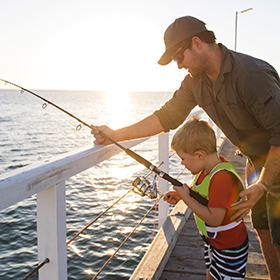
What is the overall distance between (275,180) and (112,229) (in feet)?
19.1

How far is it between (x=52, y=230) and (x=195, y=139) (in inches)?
34.2

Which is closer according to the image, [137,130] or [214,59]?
[214,59]

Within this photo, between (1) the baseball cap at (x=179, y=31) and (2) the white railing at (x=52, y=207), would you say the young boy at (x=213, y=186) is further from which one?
(2) the white railing at (x=52, y=207)

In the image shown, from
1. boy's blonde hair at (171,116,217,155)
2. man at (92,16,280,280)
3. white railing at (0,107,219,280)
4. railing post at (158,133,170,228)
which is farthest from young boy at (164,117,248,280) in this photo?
railing post at (158,133,170,228)

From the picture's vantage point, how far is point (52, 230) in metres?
1.43

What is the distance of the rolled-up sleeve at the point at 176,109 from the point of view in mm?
2452

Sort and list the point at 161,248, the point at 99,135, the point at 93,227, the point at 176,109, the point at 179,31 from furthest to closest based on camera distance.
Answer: the point at 93,227 < the point at 161,248 < the point at 176,109 < the point at 99,135 < the point at 179,31

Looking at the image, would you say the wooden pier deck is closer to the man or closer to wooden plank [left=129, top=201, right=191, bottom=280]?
wooden plank [left=129, top=201, right=191, bottom=280]

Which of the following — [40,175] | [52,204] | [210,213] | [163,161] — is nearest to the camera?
[40,175]

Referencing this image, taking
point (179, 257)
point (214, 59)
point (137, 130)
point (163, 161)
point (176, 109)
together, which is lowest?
point (179, 257)

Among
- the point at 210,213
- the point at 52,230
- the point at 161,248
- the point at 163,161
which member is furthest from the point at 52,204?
the point at 163,161

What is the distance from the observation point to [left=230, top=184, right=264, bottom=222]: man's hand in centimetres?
178

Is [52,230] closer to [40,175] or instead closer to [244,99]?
[40,175]

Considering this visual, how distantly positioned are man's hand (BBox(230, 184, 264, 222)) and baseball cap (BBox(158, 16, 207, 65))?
2.95ft
